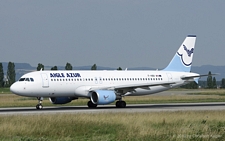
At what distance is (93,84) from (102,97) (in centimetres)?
357

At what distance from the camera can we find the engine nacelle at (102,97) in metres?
43.1

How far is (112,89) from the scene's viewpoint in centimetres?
4612

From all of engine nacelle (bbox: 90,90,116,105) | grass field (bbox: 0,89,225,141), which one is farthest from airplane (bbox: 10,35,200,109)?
grass field (bbox: 0,89,225,141)

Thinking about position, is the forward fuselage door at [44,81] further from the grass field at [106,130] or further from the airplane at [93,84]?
the grass field at [106,130]

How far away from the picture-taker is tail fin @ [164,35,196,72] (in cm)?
5525

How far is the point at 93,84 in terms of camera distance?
46500 mm

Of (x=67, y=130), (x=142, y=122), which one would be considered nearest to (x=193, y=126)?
(x=142, y=122)

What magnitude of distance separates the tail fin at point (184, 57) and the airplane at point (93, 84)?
109cm

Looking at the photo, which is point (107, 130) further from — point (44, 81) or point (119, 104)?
point (119, 104)

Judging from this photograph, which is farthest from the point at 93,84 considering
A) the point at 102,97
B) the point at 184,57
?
the point at 184,57

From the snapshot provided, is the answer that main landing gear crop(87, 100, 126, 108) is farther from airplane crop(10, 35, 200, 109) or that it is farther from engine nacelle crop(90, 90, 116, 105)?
engine nacelle crop(90, 90, 116, 105)

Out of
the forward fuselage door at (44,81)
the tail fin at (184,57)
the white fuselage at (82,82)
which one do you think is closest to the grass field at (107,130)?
the white fuselage at (82,82)

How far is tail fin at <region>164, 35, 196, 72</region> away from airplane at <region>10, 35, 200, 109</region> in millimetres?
1087

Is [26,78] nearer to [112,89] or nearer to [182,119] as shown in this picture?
[112,89]
